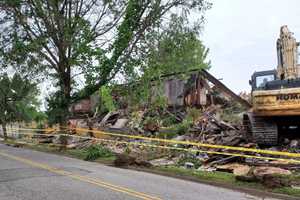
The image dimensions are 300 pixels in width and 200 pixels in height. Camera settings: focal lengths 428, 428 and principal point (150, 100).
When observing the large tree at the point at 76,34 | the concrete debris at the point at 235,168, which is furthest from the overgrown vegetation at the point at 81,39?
the concrete debris at the point at 235,168

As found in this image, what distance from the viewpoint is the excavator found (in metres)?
13.0

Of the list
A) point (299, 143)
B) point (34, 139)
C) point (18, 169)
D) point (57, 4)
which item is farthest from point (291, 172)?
point (34, 139)

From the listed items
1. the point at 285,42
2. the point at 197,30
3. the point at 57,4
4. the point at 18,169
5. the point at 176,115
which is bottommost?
the point at 18,169

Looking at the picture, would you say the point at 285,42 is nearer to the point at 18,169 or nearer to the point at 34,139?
the point at 18,169

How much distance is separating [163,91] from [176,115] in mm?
2104

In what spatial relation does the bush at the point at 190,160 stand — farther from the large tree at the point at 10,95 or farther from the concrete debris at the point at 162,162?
the large tree at the point at 10,95

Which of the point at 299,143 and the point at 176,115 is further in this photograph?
the point at 176,115

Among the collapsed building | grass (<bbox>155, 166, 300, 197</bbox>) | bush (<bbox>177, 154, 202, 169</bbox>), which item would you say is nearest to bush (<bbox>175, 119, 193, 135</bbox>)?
the collapsed building

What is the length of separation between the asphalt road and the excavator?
3.59m

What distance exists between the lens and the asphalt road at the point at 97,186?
948cm

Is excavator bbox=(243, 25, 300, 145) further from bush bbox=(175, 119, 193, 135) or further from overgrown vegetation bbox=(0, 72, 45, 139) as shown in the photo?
overgrown vegetation bbox=(0, 72, 45, 139)

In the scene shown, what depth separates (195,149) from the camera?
1650 cm

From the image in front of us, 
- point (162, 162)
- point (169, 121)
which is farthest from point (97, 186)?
point (169, 121)

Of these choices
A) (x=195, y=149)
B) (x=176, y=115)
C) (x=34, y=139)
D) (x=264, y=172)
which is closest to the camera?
(x=264, y=172)
